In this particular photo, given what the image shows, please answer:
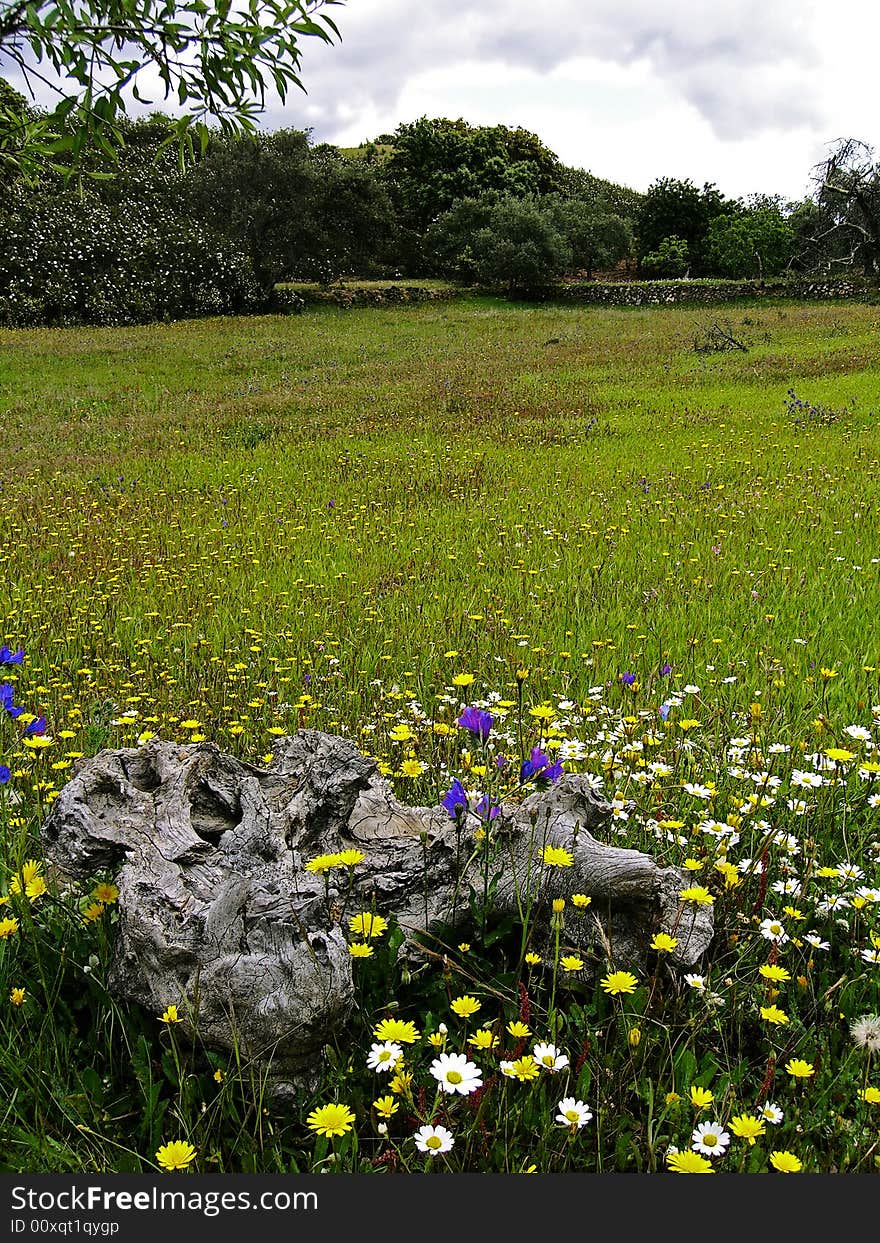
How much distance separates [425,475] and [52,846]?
8.02 meters

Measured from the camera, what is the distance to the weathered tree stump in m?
1.86

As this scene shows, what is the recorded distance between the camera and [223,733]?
3898 mm

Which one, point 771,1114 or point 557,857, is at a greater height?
point 557,857

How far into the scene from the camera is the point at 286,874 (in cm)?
221

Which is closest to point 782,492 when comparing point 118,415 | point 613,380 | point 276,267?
point 613,380

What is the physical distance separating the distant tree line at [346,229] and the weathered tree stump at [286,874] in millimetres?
30050

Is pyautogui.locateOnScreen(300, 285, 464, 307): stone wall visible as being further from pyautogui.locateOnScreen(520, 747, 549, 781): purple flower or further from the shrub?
pyautogui.locateOnScreen(520, 747, 549, 781): purple flower

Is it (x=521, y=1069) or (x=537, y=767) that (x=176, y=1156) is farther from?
(x=537, y=767)

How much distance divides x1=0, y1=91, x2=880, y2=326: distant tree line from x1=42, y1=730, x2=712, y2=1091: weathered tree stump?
30.0m

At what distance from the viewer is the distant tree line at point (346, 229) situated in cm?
3650

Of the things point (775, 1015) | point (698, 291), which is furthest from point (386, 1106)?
point (698, 291)

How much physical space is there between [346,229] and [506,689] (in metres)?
50.4

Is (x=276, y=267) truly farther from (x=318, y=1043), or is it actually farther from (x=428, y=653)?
(x=318, y=1043)

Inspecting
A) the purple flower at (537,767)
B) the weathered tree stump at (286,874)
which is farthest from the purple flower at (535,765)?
the weathered tree stump at (286,874)
